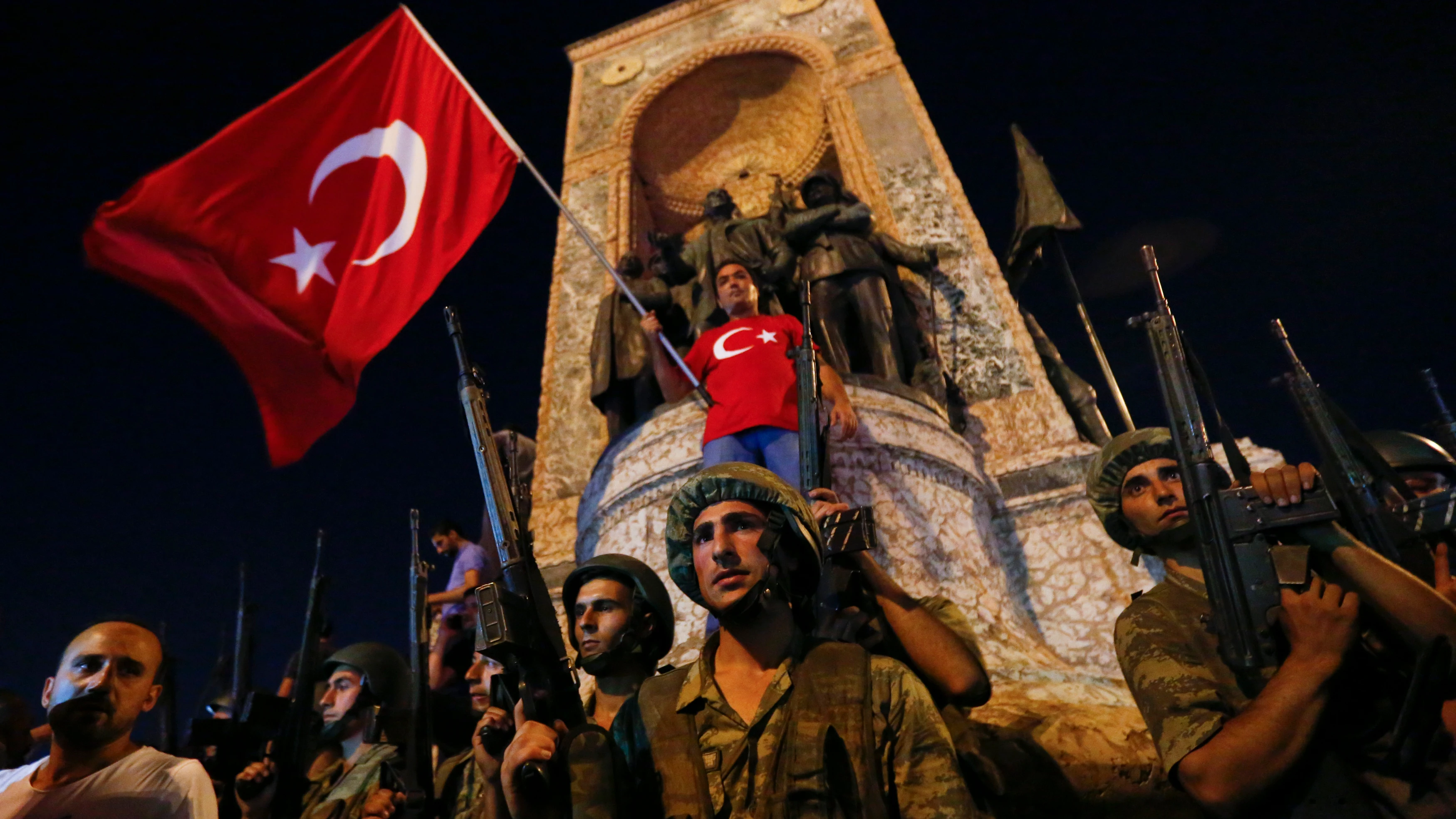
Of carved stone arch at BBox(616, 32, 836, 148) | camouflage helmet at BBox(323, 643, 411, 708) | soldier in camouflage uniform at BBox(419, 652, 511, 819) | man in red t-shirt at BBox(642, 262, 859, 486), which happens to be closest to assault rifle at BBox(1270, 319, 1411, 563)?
man in red t-shirt at BBox(642, 262, 859, 486)

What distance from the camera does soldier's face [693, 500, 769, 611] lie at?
2.40m

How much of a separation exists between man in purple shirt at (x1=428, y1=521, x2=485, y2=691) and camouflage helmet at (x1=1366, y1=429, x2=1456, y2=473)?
5.24 metres

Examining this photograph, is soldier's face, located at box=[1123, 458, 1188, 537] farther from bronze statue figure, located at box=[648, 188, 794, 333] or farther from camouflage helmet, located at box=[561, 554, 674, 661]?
bronze statue figure, located at box=[648, 188, 794, 333]

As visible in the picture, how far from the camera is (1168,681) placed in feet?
7.72

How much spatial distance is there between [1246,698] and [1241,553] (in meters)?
0.37

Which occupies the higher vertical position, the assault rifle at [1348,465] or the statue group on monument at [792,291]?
the statue group on monument at [792,291]

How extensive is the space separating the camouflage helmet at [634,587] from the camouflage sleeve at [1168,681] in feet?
5.01

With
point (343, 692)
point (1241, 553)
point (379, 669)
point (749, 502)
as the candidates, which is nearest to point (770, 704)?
point (749, 502)

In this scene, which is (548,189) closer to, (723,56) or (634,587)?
(634,587)

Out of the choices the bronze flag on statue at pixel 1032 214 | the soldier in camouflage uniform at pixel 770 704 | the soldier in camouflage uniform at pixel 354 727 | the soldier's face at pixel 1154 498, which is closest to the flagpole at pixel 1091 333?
the bronze flag on statue at pixel 1032 214

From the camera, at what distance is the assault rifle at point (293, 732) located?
3.63m

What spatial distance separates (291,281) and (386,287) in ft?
2.02

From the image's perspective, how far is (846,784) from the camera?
205cm

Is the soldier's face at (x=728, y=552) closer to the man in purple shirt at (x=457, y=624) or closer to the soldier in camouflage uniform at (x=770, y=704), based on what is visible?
the soldier in camouflage uniform at (x=770, y=704)
